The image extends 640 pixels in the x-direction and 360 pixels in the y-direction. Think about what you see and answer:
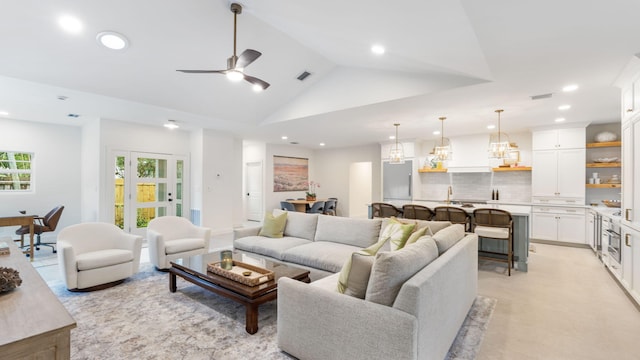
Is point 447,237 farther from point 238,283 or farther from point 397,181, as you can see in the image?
point 397,181

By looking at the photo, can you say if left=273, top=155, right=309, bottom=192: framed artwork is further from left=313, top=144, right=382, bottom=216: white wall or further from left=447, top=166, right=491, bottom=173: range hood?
left=447, top=166, right=491, bottom=173: range hood

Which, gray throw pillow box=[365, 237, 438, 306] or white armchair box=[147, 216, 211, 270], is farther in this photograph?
white armchair box=[147, 216, 211, 270]

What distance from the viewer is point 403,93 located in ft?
13.9

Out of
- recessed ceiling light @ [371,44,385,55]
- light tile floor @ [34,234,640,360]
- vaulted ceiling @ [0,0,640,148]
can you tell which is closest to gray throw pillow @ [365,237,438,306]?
light tile floor @ [34,234,640,360]

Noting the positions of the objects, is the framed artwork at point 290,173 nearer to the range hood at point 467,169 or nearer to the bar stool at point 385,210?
the bar stool at point 385,210

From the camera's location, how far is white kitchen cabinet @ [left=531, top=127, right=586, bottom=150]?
593cm

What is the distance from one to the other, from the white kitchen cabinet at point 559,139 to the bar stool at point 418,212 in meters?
3.37

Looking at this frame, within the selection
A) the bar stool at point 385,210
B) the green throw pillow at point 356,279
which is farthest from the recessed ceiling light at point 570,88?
the green throw pillow at point 356,279

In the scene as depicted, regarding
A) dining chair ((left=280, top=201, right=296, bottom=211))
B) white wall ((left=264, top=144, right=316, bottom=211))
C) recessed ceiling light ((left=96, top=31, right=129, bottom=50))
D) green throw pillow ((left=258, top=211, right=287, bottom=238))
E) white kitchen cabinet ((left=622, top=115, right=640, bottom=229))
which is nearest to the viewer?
white kitchen cabinet ((left=622, top=115, right=640, bottom=229))

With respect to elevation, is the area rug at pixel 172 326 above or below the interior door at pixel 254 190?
below

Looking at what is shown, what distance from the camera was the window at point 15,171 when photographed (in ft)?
19.5

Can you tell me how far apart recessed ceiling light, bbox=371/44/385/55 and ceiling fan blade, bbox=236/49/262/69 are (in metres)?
1.46

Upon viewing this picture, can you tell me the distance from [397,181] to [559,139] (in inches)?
138

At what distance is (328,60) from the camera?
187 inches
